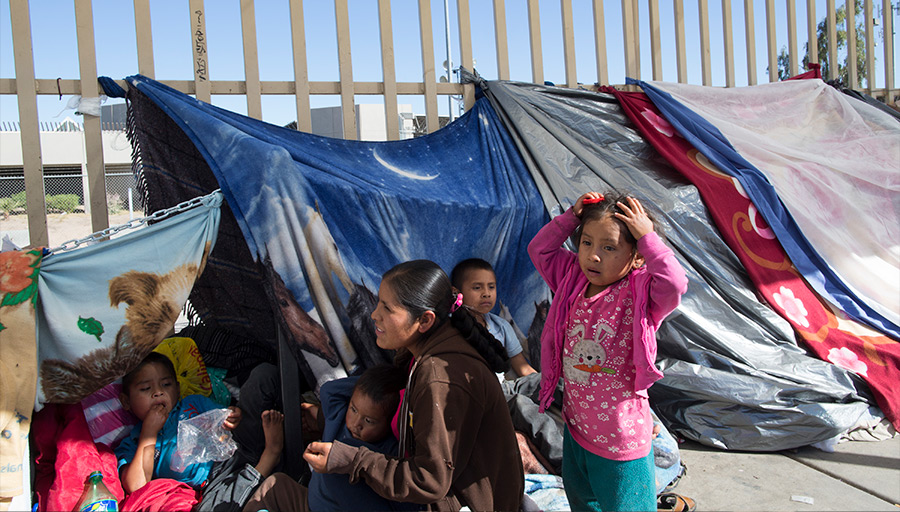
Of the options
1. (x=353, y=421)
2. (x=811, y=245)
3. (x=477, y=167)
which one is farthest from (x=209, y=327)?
(x=811, y=245)

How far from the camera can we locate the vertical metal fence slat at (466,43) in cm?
394

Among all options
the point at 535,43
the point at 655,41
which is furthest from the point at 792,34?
the point at 535,43

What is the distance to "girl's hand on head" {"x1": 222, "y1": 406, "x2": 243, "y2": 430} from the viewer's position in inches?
99.9

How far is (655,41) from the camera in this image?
444 centimetres

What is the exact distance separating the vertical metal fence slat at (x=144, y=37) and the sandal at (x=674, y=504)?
3.23 m

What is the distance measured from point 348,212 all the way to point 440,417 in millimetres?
1360

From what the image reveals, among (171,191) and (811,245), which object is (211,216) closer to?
(171,191)

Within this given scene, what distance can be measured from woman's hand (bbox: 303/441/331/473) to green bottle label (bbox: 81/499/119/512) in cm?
91

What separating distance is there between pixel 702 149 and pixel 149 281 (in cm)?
313

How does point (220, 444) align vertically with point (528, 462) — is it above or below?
above

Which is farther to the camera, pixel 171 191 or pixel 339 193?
pixel 171 191

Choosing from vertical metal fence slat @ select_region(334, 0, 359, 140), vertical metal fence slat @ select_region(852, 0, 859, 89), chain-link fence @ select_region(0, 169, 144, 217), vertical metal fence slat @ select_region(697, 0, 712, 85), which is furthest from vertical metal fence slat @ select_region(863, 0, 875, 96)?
chain-link fence @ select_region(0, 169, 144, 217)

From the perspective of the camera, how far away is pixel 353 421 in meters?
2.20

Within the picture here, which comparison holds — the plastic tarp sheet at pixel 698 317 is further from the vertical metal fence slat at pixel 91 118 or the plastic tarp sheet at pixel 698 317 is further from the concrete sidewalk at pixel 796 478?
the vertical metal fence slat at pixel 91 118
